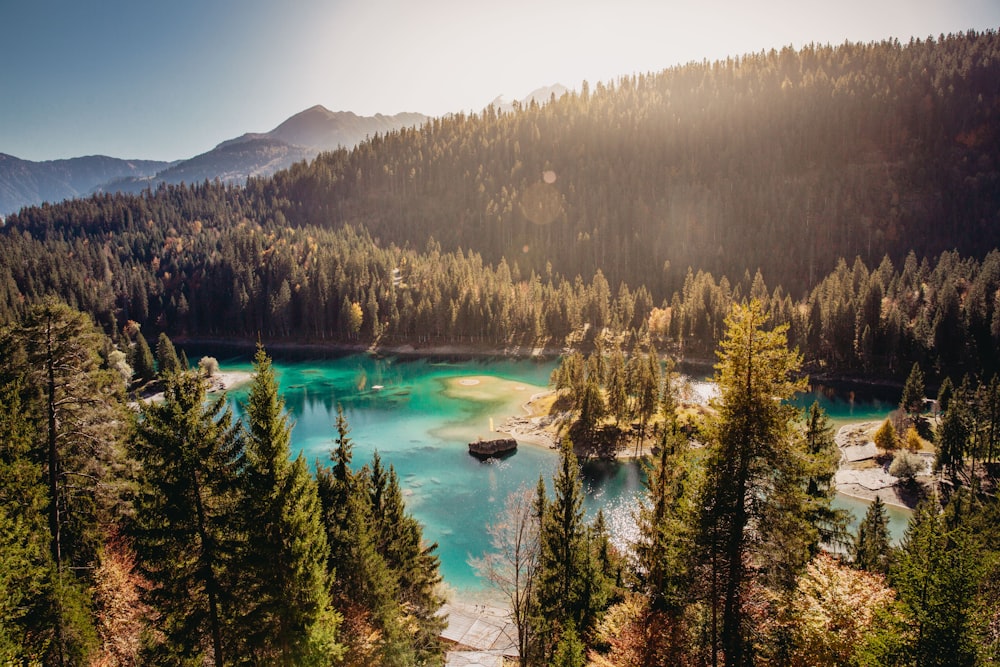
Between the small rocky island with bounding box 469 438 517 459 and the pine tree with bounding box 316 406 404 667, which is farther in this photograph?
the small rocky island with bounding box 469 438 517 459

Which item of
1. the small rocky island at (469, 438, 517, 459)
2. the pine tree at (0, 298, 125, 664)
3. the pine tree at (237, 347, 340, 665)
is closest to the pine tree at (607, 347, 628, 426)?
the small rocky island at (469, 438, 517, 459)

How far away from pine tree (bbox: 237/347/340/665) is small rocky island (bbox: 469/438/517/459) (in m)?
51.3

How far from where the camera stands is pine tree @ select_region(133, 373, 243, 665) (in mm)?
15750

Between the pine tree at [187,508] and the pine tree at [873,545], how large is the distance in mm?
35220

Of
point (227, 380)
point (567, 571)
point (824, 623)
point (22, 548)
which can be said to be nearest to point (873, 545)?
point (567, 571)

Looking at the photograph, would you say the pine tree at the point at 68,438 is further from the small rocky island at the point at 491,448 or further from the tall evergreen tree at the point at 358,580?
the small rocky island at the point at 491,448

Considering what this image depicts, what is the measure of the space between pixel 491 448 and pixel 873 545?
44.5 m

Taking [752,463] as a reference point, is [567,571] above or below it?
below

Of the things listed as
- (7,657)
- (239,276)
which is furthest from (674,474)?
(239,276)

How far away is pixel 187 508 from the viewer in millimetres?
16172

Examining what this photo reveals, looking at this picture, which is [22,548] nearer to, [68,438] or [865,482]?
[68,438]

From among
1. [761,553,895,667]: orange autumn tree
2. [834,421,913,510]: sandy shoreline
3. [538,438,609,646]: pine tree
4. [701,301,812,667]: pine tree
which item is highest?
[701,301,812,667]: pine tree

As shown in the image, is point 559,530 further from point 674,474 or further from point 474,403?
point 474,403

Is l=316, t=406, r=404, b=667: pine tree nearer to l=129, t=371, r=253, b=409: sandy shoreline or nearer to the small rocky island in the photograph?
the small rocky island
